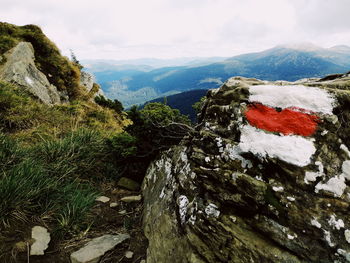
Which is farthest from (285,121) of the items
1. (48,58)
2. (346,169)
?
(48,58)

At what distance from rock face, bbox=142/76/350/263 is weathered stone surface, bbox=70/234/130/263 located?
80 cm

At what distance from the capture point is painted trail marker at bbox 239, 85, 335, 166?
3.03m

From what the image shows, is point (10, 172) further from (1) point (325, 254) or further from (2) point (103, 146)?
(1) point (325, 254)

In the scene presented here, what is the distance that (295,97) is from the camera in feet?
11.3

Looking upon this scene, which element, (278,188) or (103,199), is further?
(103,199)

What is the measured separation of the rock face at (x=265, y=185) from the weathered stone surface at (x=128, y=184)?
2200 millimetres

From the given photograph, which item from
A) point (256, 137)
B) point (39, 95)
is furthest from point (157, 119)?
point (39, 95)

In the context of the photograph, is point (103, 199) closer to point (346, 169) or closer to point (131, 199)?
point (131, 199)

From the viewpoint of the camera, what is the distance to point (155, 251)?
12.0 feet

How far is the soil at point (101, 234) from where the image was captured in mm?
3664

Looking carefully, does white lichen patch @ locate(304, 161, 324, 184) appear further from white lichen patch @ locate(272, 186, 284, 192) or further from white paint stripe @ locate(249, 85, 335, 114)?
white paint stripe @ locate(249, 85, 335, 114)

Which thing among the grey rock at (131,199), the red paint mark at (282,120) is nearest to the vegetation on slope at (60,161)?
the grey rock at (131,199)

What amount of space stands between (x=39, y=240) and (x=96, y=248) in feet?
3.37

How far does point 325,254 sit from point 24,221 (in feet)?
16.1
